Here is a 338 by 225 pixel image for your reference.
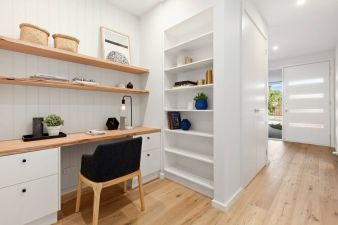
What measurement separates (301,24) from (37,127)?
457 cm

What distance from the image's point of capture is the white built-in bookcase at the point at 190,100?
2.18m

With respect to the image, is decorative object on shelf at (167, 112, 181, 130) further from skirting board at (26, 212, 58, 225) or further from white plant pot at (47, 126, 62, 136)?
skirting board at (26, 212, 58, 225)

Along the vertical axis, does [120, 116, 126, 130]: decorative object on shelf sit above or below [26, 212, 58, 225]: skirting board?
above

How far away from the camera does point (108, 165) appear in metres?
1.46

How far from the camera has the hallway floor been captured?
161 cm

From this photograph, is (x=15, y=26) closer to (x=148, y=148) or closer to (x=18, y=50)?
(x=18, y=50)

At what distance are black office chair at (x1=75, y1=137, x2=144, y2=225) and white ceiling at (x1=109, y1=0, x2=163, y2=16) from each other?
215 centimetres

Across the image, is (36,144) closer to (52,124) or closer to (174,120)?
(52,124)

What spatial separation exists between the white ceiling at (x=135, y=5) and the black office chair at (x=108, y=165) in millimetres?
2148

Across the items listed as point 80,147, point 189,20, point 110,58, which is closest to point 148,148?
point 80,147

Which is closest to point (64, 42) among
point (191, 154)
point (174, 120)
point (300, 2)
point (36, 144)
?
point (36, 144)

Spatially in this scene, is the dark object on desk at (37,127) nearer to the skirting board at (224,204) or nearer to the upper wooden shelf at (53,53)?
the upper wooden shelf at (53,53)

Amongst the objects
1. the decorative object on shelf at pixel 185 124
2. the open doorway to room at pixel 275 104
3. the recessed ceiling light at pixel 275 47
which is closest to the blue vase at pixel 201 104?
the decorative object on shelf at pixel 185 124

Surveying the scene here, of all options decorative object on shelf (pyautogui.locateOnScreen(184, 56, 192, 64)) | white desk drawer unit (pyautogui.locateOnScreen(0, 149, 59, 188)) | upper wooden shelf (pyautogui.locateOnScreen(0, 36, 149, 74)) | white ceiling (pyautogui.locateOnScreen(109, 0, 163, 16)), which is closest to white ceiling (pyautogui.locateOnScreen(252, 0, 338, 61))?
decorative object on shelf (pyautogui.locateOnScreen(184, 56, 192, 64))
